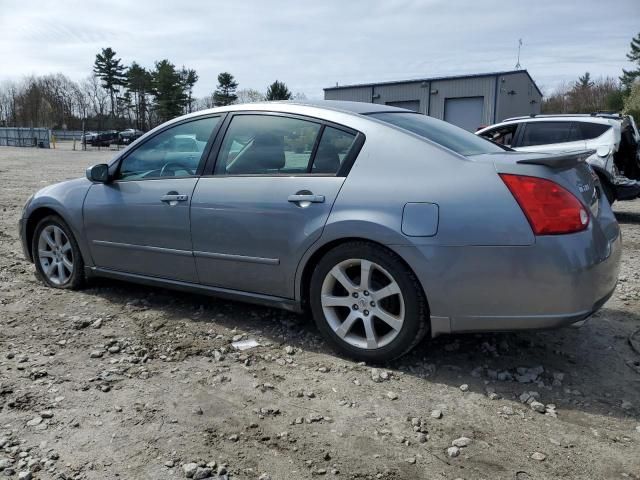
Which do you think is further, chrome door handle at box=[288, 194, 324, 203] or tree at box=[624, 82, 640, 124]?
tree at box=[624, 82, 640, 124]

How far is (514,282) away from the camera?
2895 mm

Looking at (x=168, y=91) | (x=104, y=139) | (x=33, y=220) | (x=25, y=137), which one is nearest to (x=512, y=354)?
(x=33, y=220)

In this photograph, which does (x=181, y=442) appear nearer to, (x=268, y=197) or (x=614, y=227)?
(x=268, y=197)

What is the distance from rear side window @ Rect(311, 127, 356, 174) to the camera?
3.46m

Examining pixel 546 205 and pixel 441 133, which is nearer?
pixel 546 205

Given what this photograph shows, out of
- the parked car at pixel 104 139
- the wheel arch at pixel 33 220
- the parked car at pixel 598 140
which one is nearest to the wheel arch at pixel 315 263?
the wheel arch at pixel 33 220

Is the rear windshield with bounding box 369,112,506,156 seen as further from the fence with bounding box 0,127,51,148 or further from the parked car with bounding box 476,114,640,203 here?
the fence with bounding box 0,127,51,148

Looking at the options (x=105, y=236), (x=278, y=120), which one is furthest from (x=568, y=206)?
(x=105, y=236)

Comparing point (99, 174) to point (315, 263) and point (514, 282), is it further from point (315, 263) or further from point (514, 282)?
point (514, 282)

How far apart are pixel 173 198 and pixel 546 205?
8.39 feet

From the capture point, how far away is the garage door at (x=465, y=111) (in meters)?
32.0

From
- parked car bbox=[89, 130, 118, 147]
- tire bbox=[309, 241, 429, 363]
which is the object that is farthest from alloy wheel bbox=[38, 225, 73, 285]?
parked car bbox=[89, 130, 118, 147]

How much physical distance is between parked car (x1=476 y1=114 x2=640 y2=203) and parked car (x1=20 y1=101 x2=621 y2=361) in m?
5.96

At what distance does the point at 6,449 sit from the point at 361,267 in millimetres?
2003
